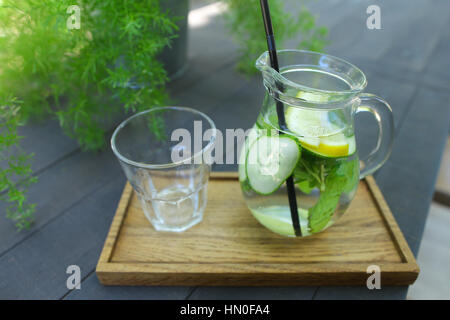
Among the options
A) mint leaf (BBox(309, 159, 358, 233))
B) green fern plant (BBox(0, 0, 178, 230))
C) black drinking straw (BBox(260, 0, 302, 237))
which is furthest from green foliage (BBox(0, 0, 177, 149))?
mint leaf (BBox(309, 159, 358, 233))

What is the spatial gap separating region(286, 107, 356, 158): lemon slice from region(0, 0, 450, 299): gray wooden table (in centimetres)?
15

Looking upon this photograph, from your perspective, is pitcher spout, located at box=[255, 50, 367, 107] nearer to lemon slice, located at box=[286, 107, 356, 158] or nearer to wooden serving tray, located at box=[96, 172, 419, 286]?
lemon slice, located at box=[286, 107, 356, 158]

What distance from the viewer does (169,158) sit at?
487mm

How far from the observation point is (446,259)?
22.7 inches

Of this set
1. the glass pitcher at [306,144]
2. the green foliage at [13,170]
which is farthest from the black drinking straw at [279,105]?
the green foliage at [13,170]

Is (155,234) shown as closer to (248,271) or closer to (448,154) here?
(248,271)

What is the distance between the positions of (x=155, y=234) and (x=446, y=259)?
0.50 meters

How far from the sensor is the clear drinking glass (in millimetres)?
410

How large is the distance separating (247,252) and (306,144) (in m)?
0.14

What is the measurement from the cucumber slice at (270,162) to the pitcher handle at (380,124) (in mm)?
98

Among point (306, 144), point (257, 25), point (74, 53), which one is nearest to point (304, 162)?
point (306, 144)

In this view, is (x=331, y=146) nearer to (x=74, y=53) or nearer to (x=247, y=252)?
(x=247, y=252)

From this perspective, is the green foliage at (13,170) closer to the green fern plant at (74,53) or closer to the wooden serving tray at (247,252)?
the green fern plant at (74,53)
